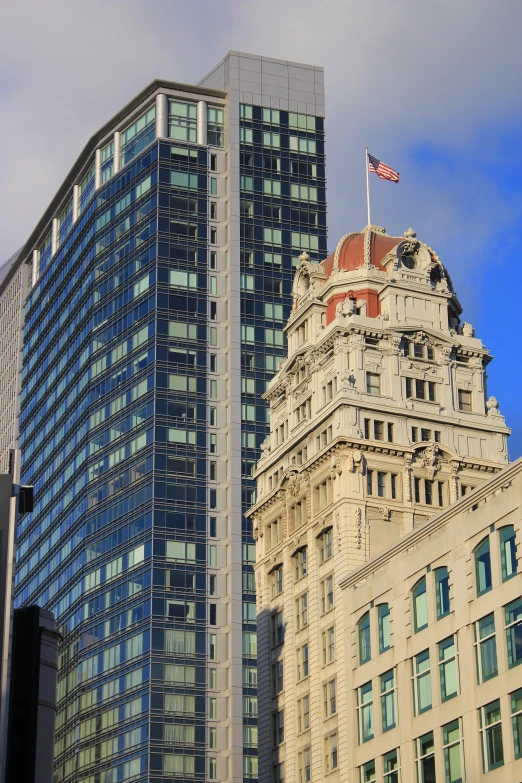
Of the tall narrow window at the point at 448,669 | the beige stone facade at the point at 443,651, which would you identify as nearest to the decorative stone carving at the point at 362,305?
the beige stone facade at the point at 443,651

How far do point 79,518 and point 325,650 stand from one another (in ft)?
222

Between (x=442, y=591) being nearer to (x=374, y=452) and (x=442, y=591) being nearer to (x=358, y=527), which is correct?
(x=358, y=527)

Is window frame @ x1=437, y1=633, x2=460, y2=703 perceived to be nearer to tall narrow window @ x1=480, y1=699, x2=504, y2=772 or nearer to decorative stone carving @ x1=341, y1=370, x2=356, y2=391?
tall narrow window @ x1=480, y1=699, x2=504, y2=772

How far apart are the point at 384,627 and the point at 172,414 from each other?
254 ft

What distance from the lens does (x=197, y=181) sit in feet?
607

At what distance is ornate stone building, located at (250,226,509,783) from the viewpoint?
119188mm

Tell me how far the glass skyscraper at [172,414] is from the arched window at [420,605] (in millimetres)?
69485

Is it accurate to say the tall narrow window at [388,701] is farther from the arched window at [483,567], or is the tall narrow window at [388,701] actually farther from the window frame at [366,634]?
the arched window at [483,567]

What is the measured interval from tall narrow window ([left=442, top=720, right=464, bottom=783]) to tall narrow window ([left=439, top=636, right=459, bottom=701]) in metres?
1.72

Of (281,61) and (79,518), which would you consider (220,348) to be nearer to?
(79,518)

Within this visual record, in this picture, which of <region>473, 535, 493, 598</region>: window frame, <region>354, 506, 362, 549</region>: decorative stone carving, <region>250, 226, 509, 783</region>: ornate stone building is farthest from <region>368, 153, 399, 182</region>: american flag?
<region>473, 535, 493, 598</region>: window frame

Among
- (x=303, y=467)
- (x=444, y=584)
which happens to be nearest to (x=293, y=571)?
(x=303, y=467)

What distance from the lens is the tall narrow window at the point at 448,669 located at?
86.2 metres

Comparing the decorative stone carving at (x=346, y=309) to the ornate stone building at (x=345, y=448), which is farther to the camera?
the decorative stone carving at (x=346, y=309)
